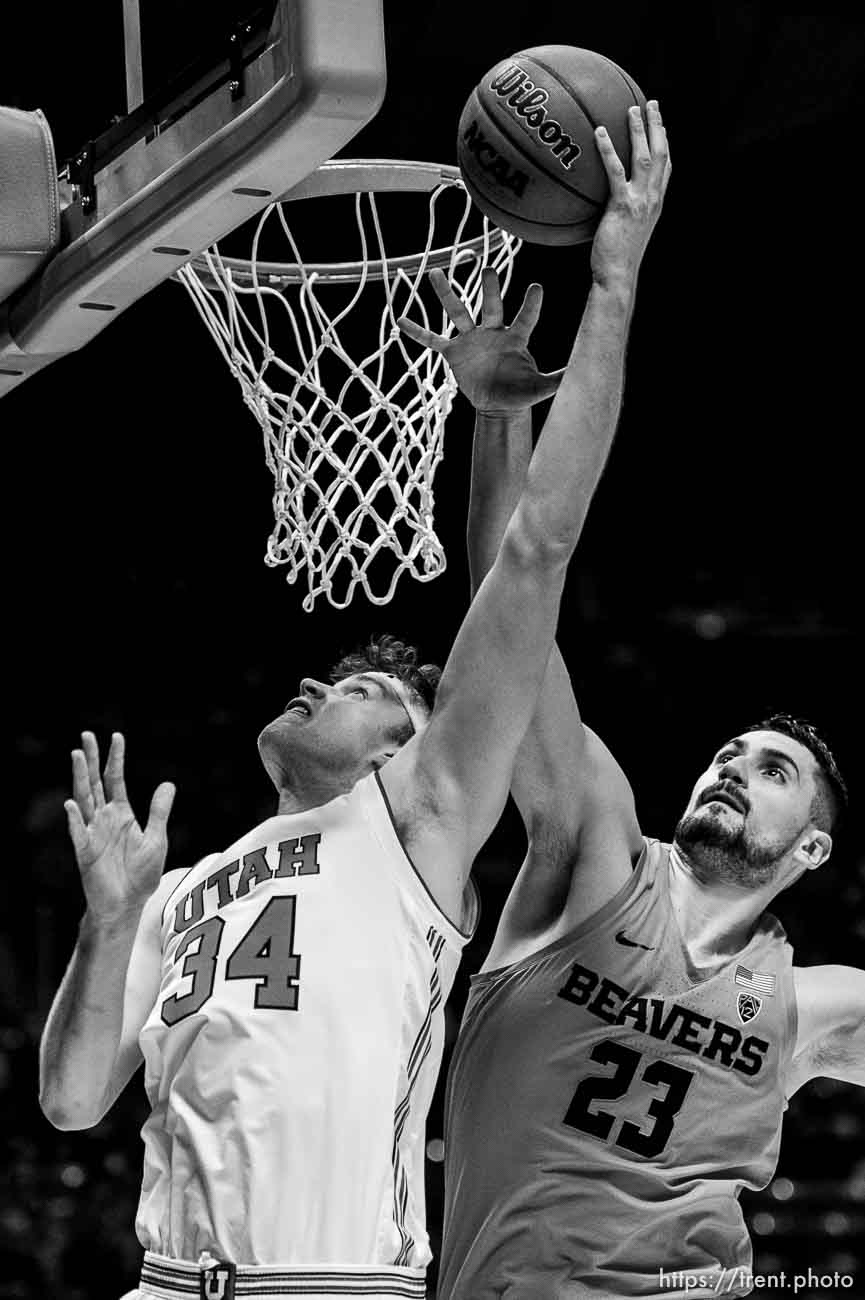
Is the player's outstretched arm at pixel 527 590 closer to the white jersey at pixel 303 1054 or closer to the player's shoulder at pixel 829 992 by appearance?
the white jersey at pixel 303 1054

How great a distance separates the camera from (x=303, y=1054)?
2.62 metres

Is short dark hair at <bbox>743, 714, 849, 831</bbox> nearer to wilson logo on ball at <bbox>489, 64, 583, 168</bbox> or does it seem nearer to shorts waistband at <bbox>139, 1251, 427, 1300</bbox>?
wilson logo on ball at <bbox>489, 64, 583, 168</bbox>

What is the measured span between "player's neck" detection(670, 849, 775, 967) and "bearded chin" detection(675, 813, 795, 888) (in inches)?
0.6

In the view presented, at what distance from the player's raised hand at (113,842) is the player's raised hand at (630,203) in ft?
3.65

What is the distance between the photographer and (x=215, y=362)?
282 inches

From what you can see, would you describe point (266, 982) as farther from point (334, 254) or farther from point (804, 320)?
point (804, 320)

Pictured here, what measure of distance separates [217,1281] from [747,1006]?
138cm

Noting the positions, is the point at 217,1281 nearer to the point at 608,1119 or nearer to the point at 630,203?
the point at 608,1119

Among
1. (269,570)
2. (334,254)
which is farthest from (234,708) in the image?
(334,254)

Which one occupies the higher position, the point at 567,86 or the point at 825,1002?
the point at 567,86

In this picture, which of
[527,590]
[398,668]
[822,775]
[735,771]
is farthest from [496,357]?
[822,775]

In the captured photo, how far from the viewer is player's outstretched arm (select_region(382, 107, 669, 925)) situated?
2.73 meters

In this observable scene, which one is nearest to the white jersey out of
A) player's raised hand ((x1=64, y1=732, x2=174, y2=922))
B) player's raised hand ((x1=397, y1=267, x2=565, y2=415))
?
player's raised hand ((x1=64, y1=732, x2=174, y2=922))

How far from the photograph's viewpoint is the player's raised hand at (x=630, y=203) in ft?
9.11
